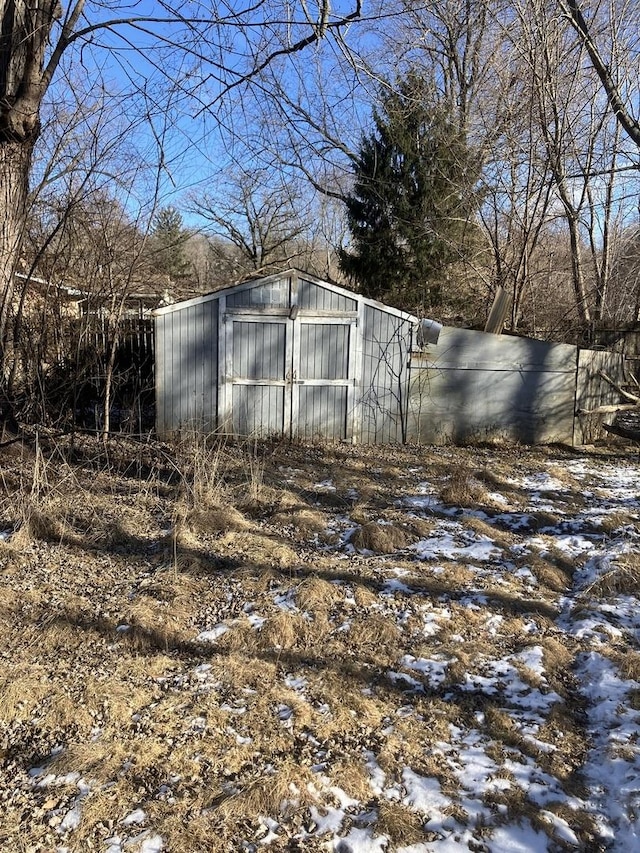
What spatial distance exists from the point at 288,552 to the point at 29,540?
2036 mm

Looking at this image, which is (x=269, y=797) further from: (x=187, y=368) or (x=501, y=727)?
(x=187, y=368)

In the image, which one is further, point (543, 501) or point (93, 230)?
point (93, 230)

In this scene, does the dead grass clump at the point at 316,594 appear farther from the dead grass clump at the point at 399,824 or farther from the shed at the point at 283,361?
the shed at the point at 283,361

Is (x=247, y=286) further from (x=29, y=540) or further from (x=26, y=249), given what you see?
(x=29, y=540)

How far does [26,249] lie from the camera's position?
23.8 feet

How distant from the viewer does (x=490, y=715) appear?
2.87 meters

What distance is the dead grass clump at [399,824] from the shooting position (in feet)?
7.04

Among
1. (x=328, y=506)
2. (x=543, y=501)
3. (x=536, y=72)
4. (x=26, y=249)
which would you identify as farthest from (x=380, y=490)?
(x=536, y=72)

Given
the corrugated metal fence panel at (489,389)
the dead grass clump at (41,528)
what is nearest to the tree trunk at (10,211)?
the dead grass clump at (41,528)

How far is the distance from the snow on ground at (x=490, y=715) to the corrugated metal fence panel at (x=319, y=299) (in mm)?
4657

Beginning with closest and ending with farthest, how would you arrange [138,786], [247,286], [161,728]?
1. [138,786]
2. [161,728]
3. [247,286]

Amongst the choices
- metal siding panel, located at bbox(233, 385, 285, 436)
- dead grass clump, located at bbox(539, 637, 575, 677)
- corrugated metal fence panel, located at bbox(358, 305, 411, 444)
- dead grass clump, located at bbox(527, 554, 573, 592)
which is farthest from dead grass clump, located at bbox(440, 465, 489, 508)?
metal siding panel, located at bbox(233, 385, 285, 436)

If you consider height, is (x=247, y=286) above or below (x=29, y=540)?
above

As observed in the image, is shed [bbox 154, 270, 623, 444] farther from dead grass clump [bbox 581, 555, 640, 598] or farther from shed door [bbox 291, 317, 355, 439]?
dead grass clump [bbox 581, 555, 640, 598]
